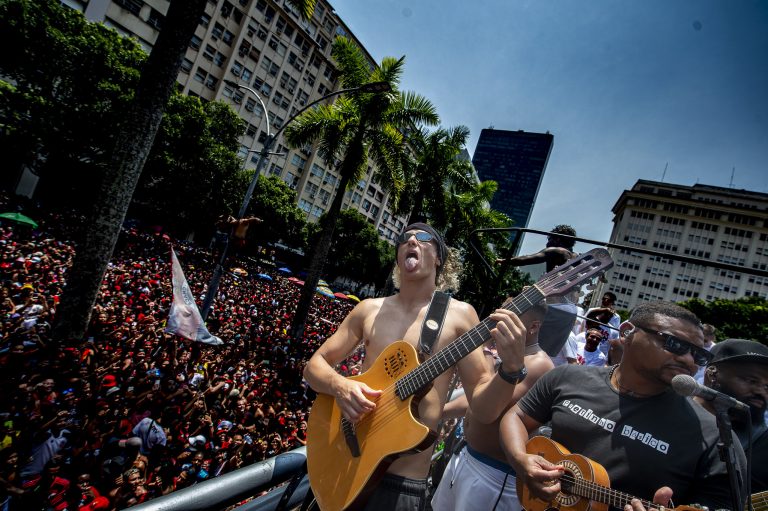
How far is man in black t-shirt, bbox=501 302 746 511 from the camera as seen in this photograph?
1633mm

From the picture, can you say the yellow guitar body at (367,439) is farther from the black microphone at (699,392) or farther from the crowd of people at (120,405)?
the crowd of people at (120,405)

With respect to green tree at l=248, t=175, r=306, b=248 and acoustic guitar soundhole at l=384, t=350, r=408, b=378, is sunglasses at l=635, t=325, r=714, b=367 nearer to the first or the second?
acoustic guitar soundhole at l=384, t=350, r=408, b=378

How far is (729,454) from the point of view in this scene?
139cm

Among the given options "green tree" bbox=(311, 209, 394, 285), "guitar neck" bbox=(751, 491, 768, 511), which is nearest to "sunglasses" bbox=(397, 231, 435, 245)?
"guitar neck" bbox=(751, 491, 768, 511)

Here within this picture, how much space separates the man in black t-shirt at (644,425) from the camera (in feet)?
5.36

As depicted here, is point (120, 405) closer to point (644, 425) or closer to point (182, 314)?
point (182, 314)

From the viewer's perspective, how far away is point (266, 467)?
1854 millimetres

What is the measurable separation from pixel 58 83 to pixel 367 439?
1312 inches

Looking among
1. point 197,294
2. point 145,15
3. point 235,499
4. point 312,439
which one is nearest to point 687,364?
point 312,439

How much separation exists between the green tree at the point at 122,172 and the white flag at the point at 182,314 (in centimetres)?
111

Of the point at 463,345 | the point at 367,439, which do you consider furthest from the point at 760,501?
the point at 367,439

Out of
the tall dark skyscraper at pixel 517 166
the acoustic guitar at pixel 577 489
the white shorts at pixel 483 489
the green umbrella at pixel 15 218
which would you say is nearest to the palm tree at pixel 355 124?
the white shorts at pixel 483 489

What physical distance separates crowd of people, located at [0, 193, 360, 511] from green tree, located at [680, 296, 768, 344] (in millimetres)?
39761

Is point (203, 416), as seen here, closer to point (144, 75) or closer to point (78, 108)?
point (144, 75)
